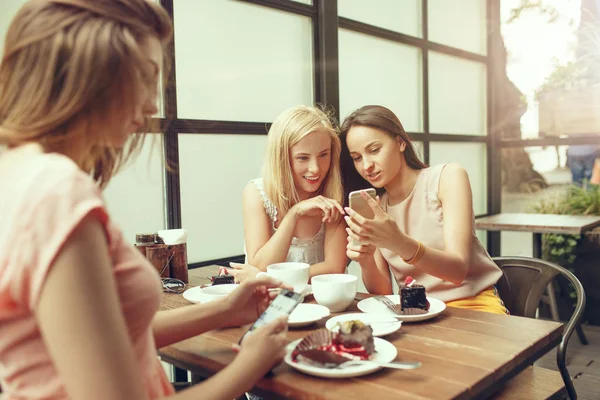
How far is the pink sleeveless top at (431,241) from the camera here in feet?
6.08

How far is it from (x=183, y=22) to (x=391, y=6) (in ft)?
6.27

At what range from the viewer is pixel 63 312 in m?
0.59

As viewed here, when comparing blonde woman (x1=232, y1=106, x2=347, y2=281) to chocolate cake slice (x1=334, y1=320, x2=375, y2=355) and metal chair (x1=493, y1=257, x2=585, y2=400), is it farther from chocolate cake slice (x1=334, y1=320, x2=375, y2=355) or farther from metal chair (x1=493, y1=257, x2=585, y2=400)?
chocolate cake slice (x1=334, y1=320, x2=375, y2=355)

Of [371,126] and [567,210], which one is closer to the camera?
[371,126]

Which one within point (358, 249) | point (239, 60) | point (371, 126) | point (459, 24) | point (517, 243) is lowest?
point (517, 243)

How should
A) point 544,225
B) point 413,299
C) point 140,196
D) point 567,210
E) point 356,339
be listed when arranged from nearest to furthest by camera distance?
point 356,339 → point 413,299 → point 140,196 → point 544,225 → point 567,210

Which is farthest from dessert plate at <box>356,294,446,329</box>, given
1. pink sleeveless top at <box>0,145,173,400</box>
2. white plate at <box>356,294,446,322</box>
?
pink sleeveless top at <box>0,145,173,400</box>

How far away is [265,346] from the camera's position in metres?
0.88

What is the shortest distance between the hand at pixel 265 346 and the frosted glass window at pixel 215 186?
5.74 feet

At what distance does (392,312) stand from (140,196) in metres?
1.51

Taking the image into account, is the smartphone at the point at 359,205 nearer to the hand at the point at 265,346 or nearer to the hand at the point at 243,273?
the hand at the point at 243,273

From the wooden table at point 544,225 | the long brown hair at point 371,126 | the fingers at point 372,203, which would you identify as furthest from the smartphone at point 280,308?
the wooden table at point 544,225

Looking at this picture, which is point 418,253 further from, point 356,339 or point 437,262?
point 356,339

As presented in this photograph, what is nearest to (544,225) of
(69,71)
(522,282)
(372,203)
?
(522,282)
